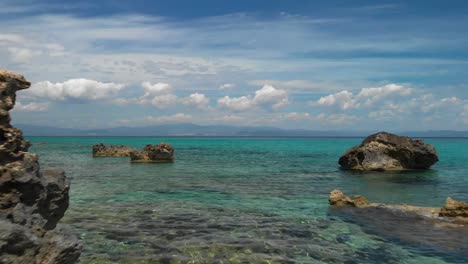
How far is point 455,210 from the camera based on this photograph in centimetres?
2173

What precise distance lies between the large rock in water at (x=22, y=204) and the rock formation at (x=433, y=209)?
18.7 meters

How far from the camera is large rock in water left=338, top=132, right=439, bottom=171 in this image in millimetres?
53125

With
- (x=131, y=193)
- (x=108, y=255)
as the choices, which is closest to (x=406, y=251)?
(x=108, y=255)

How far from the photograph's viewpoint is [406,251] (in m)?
15.7

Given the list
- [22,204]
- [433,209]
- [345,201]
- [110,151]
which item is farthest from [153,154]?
[22,204]

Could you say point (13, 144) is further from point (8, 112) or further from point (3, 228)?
point (3, 228)

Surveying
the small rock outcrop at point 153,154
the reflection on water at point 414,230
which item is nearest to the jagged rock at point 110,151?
the small rock outcrop at point 153,154

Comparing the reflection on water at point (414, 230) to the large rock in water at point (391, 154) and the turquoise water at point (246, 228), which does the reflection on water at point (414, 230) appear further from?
the large rock in water at point (391, 154)

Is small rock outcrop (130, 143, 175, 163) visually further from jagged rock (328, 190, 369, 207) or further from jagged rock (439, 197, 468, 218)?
jagged rock (439, 197, 468, 218)

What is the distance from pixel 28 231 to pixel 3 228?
2.30ft

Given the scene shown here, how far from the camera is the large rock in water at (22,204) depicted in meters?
8.74

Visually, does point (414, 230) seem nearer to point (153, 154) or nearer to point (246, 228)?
point (246, 228)

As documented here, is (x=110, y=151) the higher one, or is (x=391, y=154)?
(x=391, y=154)

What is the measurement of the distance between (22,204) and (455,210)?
2057 cm
